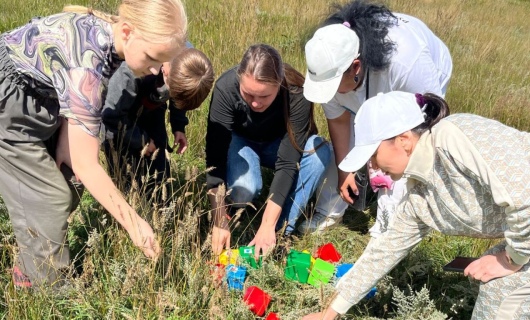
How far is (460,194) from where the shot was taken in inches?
81.9

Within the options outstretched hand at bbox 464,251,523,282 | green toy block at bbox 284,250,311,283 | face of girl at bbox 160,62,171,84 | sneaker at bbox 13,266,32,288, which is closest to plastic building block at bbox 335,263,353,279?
green toy block at bbox 284,250,311,283

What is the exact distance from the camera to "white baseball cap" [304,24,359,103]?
8.22ft

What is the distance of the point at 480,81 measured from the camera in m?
5.63

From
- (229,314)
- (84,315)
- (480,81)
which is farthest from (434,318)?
(480,81)

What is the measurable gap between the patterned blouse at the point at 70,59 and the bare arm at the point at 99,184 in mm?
50

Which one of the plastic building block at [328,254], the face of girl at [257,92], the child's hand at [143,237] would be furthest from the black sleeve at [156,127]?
the child's hand at [143,237]

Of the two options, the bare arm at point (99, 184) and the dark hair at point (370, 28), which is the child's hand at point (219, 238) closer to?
the bare arm at point (99, 184)

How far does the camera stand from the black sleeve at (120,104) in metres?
2.95

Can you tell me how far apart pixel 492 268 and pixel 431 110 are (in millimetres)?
723

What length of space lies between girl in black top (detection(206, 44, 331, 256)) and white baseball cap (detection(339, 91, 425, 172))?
894 millimetres

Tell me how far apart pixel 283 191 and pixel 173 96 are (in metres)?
0.87

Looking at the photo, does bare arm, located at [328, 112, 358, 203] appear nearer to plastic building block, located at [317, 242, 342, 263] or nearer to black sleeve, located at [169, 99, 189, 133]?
plastic building block, located at [317, 242, 342, 263]

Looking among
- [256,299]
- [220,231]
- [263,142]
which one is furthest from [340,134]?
[256,299]

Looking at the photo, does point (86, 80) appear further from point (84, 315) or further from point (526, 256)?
point (526, 256)
